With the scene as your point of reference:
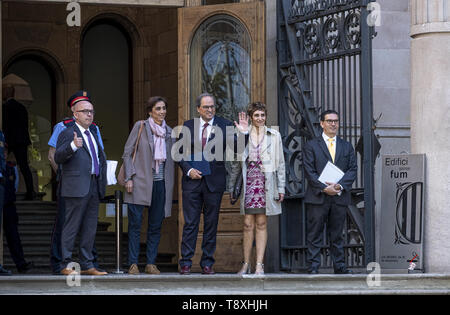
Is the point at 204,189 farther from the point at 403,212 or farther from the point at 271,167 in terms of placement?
the point at 403,212

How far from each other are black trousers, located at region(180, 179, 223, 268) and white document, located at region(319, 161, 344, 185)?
3.82 feet

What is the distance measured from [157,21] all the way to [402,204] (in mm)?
7842

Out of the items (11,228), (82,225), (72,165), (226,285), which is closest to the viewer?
(226,285)

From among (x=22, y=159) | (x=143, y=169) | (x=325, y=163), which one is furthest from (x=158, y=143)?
(x=22, y=159)

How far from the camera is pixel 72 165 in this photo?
12.2 meters

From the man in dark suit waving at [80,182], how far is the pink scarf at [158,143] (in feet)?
2.15

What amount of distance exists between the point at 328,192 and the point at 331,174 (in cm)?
22

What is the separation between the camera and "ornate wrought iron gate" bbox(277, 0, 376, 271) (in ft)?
43.3

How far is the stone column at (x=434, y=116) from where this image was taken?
12539 millimetres

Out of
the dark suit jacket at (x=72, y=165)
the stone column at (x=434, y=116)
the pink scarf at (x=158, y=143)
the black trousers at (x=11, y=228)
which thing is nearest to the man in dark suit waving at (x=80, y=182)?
the dark suit jacket at (x=72, y=165)

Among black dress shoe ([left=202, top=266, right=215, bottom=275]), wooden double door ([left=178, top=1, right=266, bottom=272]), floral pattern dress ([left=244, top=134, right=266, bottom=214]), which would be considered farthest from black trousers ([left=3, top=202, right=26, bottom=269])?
floral pattern dress ([left=244, top=134, right=266, bottom=214])

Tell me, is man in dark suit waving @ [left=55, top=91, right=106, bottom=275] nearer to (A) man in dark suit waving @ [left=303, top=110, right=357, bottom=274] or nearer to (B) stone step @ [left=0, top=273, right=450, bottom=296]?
(B) stone step @ [left=0, top=273, right=450, bottom=296]

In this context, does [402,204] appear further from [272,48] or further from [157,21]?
[157,21]
